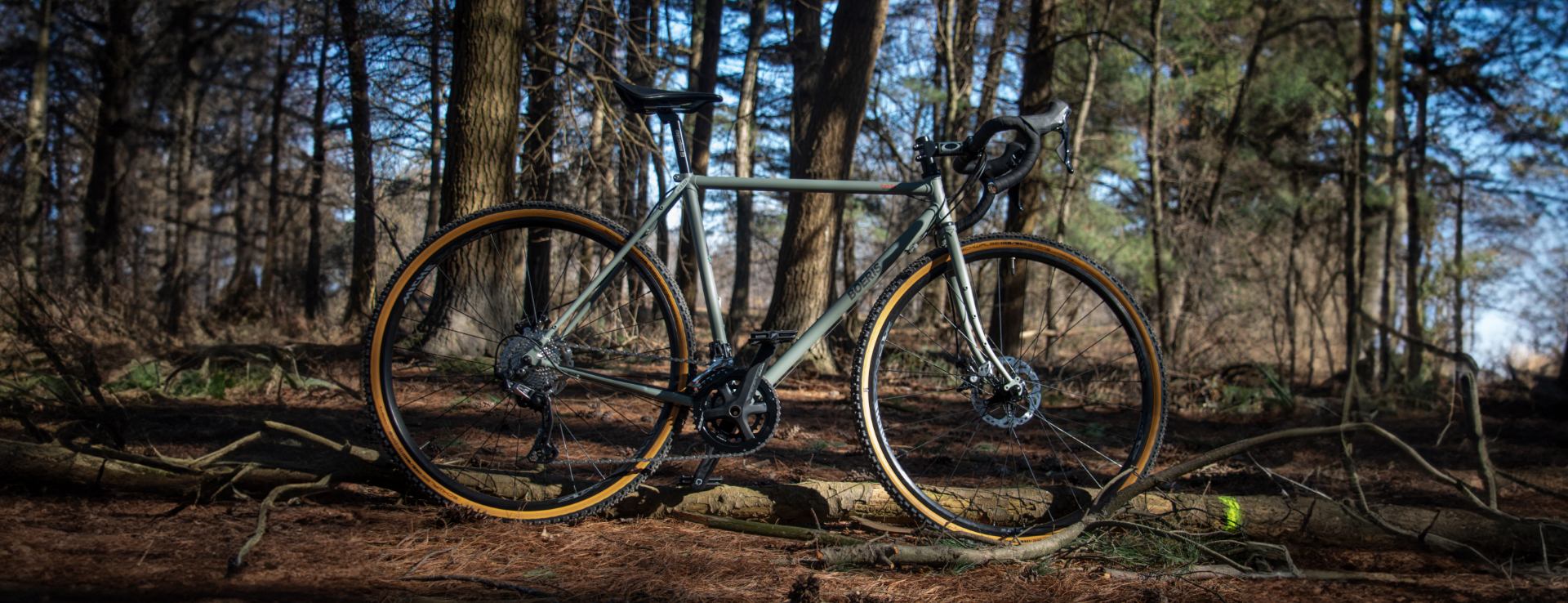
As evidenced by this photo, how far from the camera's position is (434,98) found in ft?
21.2

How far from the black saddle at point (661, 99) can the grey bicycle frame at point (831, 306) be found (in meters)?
0.20

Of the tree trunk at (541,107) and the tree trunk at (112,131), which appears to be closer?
the tree trunk at (541,107)

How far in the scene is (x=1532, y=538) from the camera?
1.91 m

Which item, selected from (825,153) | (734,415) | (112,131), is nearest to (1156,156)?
(825,153)

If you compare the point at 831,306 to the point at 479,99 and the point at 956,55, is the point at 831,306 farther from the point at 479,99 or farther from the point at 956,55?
the point at 956,55

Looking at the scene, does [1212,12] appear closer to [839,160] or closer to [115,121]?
[839,160]

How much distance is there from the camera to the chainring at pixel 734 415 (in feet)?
6.84

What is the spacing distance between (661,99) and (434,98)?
512cm

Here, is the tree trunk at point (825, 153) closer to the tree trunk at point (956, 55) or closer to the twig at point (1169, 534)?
the tree trunk at point (956, 55)

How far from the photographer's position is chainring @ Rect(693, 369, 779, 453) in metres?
2.09

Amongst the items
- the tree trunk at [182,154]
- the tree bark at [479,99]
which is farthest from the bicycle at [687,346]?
the tree trunk at [182,154]

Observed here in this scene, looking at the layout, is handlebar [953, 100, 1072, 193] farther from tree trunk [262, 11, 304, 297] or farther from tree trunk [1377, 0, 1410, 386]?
tree trunk [262, 11, 304, 297]

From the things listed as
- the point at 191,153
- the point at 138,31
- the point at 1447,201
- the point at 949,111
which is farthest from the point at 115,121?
the point at 1447,201

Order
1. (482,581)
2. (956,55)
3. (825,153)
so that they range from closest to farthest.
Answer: (482,581)
(825,153)
(956,55)
